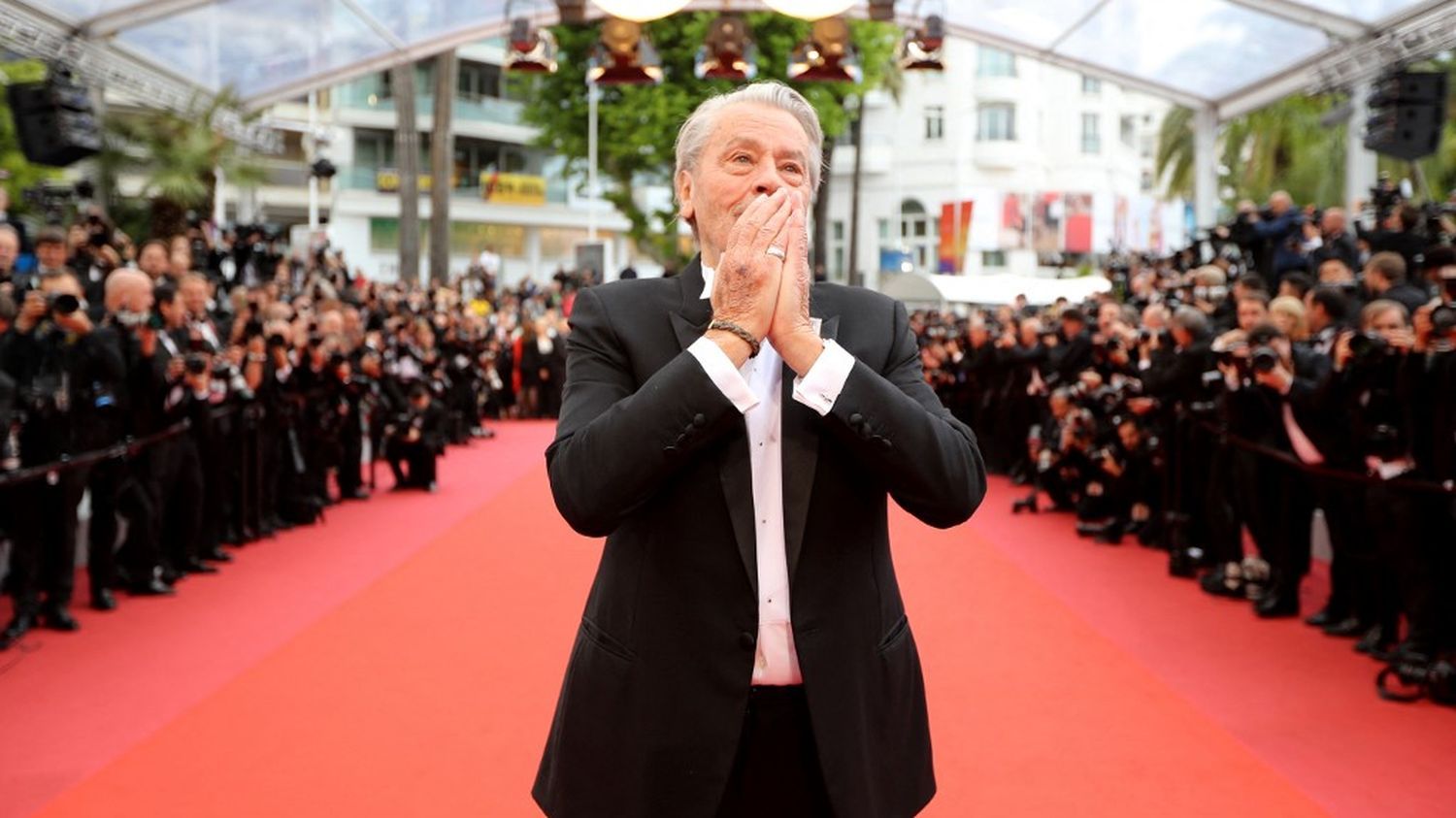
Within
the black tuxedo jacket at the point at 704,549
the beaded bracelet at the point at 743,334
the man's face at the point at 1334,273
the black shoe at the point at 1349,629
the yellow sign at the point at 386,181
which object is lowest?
the black shoe at the point at 1349,629

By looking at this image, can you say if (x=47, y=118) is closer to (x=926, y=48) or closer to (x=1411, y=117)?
(x=926, y=48)

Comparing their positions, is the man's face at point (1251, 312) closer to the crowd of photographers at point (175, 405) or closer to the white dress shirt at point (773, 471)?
the crowd of photographers at point (175, 405)

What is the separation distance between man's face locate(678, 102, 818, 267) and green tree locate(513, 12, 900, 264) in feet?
73.7

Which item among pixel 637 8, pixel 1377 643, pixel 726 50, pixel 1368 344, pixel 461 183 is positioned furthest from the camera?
pixel 461 183

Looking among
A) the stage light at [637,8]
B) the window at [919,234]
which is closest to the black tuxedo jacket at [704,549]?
the stage light at [637,8]

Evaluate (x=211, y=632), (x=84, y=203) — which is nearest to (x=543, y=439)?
(x=84, y=203)

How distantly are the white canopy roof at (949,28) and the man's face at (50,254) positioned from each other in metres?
4.70

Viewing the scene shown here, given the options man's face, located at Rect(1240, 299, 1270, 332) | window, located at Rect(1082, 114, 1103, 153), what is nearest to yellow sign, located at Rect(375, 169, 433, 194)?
window, located at Rect(1082, 114, 1103, 153)

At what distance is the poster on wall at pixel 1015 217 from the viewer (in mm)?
44875

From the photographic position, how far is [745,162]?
6.49 ft

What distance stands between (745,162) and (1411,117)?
1262 cm

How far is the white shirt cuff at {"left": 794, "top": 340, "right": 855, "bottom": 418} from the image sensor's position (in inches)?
72.2

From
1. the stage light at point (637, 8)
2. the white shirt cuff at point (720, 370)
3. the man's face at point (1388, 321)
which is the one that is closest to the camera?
the white shirt cuff at point (720, 370)

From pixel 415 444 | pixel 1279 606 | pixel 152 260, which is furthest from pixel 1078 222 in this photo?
pixel 1279 606
